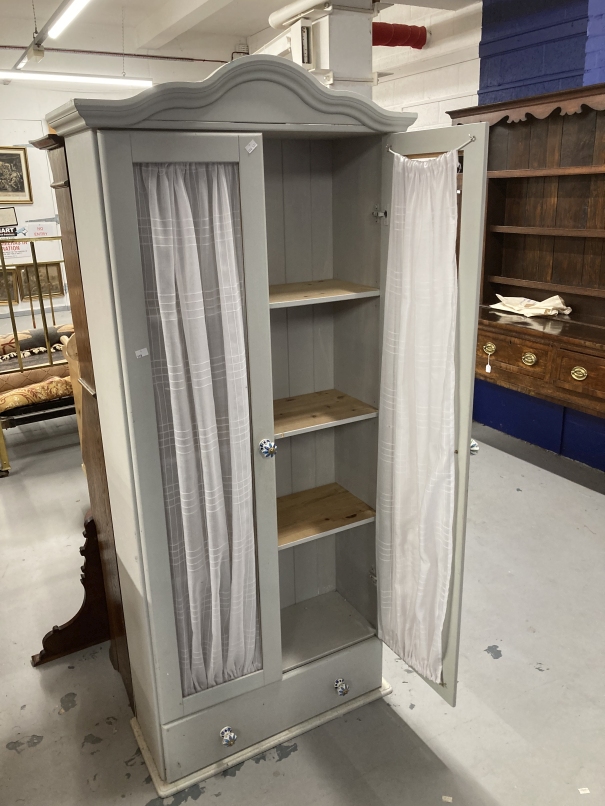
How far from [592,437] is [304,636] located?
106 inches

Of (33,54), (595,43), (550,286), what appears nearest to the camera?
(595,43)

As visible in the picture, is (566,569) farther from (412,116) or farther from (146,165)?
(146,165)

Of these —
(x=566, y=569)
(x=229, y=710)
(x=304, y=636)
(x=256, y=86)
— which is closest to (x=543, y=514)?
(x=566, y=569)

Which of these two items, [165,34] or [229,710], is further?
[165,34]

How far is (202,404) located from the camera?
1.74 m

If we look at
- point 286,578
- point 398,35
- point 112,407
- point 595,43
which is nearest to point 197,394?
point 112,407

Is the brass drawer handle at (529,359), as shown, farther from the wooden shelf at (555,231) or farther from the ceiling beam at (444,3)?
the ceiling beam at (444,3)

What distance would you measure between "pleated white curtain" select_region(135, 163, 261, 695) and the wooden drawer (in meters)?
2.39

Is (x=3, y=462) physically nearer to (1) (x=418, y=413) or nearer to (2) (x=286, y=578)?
(2) (x=286, y=578)

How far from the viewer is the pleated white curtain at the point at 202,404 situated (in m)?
1.62

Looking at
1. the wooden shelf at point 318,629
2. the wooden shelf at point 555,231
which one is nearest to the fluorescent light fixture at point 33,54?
the wooden shelf at point 555,231

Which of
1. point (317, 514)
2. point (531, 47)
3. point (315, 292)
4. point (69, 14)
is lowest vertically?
point (317, 514)

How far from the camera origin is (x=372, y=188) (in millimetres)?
2006

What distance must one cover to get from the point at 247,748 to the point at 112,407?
1.26m
